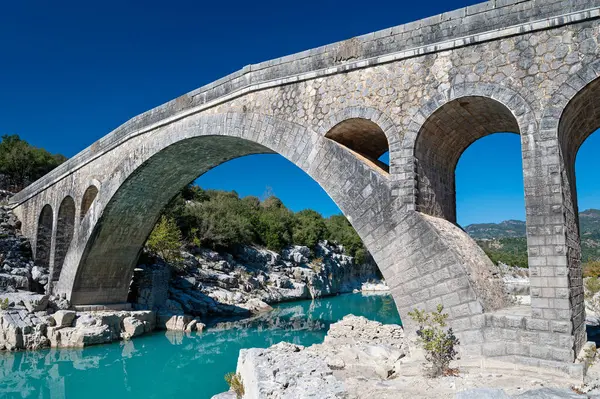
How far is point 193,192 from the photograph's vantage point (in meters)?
37.7

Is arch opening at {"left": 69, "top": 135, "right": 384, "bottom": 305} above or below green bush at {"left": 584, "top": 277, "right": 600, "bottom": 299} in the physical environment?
above

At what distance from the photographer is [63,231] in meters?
16.6

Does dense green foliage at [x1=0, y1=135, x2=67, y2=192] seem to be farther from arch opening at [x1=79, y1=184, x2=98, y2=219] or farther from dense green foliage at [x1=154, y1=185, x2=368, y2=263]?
arch opening at [x1=79, y1=184, x2=98, y2=219]

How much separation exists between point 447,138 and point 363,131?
57.3 inches

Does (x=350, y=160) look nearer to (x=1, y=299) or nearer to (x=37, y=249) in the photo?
(x=1, y=299)

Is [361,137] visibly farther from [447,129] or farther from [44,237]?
[44,237]

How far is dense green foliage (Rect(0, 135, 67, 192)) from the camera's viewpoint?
28.0 m

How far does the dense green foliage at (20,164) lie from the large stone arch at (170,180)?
15924 mm

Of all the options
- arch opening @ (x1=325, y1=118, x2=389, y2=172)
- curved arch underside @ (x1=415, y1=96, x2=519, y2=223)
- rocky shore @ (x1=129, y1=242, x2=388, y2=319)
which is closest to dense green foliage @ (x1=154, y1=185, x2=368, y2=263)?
rocky shore @ (x1=129, y1=242, x2=388, y2=319)

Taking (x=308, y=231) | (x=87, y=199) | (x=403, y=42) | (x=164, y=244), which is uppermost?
(x=308, y=231)

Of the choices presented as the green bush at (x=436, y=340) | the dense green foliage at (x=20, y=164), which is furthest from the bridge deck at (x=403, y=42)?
the dense green foliage at (x=20, y=164)

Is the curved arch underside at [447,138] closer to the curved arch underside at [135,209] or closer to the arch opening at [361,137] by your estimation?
the arch opening at [361,137]

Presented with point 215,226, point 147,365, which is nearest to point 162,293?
point 147,365

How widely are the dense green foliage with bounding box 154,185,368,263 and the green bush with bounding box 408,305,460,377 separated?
21.3 m
